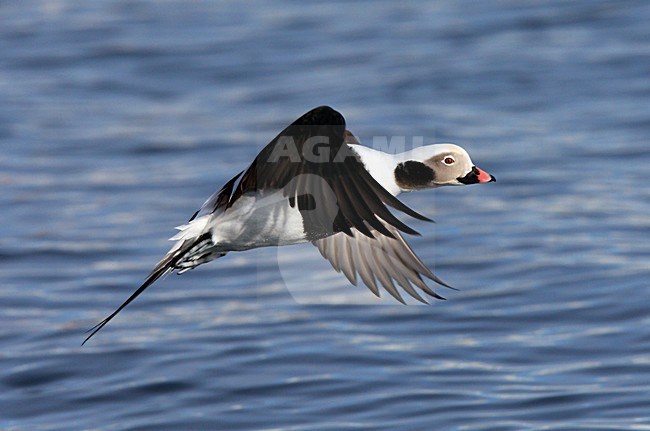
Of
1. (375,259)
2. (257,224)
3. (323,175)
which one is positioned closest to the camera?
(323,175)

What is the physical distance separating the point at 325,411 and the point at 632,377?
145 centimetres

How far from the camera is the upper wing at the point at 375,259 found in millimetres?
5656

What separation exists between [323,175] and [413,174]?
851 millimetres

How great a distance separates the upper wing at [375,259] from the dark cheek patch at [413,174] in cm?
39

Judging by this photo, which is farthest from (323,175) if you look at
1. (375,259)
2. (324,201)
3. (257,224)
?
(375,259)

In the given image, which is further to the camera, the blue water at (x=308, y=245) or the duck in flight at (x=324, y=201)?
the blue water at (x=308, y=245)

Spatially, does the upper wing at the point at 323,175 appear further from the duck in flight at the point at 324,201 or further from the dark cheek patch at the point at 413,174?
the dark cheek patch at the point at 413,174

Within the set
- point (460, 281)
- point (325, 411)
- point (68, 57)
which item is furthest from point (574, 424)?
point (68, 57)

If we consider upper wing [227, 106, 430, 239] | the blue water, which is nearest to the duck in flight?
upper wing [227, 106, 430, 239]

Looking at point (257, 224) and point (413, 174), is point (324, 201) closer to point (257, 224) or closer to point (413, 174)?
point (257, 224)

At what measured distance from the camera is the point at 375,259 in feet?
18.9

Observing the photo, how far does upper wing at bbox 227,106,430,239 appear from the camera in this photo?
14.3 ft

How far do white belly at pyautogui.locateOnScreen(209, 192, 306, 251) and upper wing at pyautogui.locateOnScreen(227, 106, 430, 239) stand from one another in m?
0.11

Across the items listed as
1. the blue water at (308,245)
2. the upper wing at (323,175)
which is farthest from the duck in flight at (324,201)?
the blue water at (308,245)
